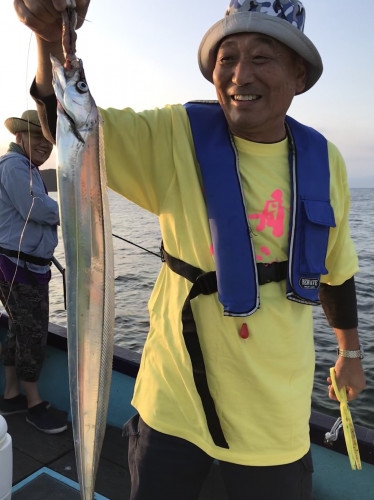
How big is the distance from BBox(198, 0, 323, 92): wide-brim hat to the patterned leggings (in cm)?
247

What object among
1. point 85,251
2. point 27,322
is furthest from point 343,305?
point 27,322

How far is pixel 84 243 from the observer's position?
1324mm

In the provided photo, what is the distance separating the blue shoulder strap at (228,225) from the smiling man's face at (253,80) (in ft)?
0.46

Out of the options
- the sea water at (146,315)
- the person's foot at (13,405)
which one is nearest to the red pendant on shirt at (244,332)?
the sea water at (146,315)

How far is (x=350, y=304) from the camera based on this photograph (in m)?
2.27

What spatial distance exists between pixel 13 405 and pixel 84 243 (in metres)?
3.18

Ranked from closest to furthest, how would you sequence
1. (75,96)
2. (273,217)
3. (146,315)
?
(75,96)
(273,217)
(146,315)

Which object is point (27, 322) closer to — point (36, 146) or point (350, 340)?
point (36, 146)

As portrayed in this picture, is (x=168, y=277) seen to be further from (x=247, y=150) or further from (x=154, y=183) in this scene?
(x=247, y=150)

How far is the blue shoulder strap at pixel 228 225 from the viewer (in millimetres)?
1684

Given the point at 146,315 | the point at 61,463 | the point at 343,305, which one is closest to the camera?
the point at 343,305

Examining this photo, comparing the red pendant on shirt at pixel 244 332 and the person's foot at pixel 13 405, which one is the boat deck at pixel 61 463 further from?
the red pendant on shirt at pixel 244 332

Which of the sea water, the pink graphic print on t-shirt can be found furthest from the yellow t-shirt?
the sea water

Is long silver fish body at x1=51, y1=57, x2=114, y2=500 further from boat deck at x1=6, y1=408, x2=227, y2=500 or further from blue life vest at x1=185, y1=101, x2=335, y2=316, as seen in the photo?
boat deck at x1=6, y1=408, x2=227, y2=500
